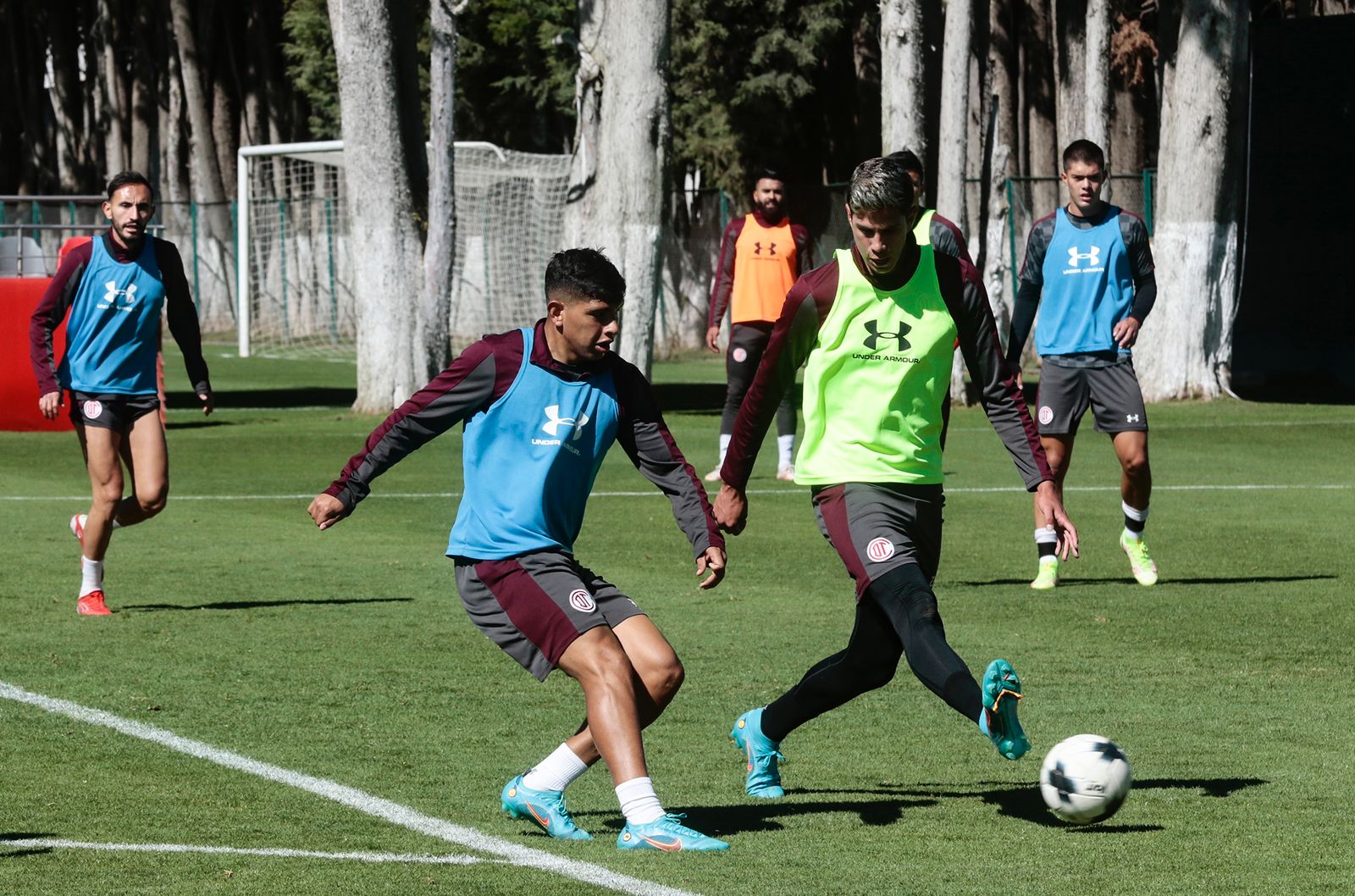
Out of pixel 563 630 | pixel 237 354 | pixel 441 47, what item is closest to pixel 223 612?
pixel 563 630

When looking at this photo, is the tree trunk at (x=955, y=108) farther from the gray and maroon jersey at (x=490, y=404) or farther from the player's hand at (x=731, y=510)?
the gray and maroon jersey at (x=490, y=404)

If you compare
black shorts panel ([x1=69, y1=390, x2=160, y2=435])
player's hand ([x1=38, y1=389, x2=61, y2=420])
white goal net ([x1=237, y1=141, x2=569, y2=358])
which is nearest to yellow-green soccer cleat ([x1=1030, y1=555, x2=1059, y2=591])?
black shorts panel ([x1=69, y1=390, x2=160, y2=435])

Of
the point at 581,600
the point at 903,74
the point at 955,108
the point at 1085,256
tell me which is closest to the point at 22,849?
the point at 581,600

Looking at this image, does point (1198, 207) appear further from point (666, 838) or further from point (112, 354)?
point (666, 838)

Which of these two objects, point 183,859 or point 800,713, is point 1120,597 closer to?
point 800,713

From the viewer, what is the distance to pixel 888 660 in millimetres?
6746

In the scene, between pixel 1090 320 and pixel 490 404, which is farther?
pixel 1090 320

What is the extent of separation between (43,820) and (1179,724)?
157 inches

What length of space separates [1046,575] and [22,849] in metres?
6.74

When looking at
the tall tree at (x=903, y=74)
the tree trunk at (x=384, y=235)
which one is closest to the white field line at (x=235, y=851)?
the tree trunk at (x=384, y=235)

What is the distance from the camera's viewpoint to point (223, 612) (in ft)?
36.1

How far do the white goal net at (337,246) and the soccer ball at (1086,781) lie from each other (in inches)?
1181

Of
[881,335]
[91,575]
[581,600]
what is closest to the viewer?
[581,600]

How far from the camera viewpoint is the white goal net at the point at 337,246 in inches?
1463
